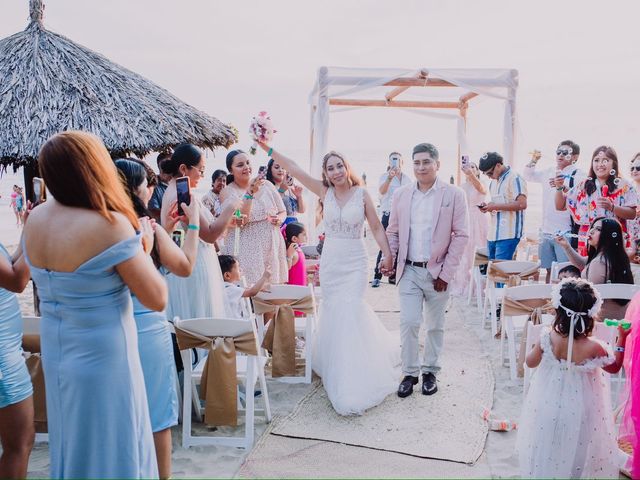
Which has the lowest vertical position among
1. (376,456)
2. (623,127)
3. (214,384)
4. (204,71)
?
(376,456)

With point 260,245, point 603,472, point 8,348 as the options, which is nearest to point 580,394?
point 603,472

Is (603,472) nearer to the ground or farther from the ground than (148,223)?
nearer to the ground

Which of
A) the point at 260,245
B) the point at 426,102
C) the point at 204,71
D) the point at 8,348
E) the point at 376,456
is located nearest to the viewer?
the point at 8,348

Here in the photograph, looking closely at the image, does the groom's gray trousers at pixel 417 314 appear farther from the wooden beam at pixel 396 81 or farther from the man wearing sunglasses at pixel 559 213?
the wooden beam at pixel 396 81

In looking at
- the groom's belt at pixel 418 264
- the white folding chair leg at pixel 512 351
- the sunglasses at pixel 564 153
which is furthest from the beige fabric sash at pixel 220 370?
the sunglasses at pixel 564 153

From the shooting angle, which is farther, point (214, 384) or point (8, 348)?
point (214, 384)

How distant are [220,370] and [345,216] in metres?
1.74

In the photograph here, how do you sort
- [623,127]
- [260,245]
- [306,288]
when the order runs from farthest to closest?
[623,127]
[260,245]
[306,288]

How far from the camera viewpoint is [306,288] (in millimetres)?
5387

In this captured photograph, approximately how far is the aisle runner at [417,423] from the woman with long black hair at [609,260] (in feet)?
4.18

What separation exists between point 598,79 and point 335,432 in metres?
108

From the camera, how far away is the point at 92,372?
2260mm

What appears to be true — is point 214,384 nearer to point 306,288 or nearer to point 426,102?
point 306,288

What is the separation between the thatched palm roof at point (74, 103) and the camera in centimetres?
710
